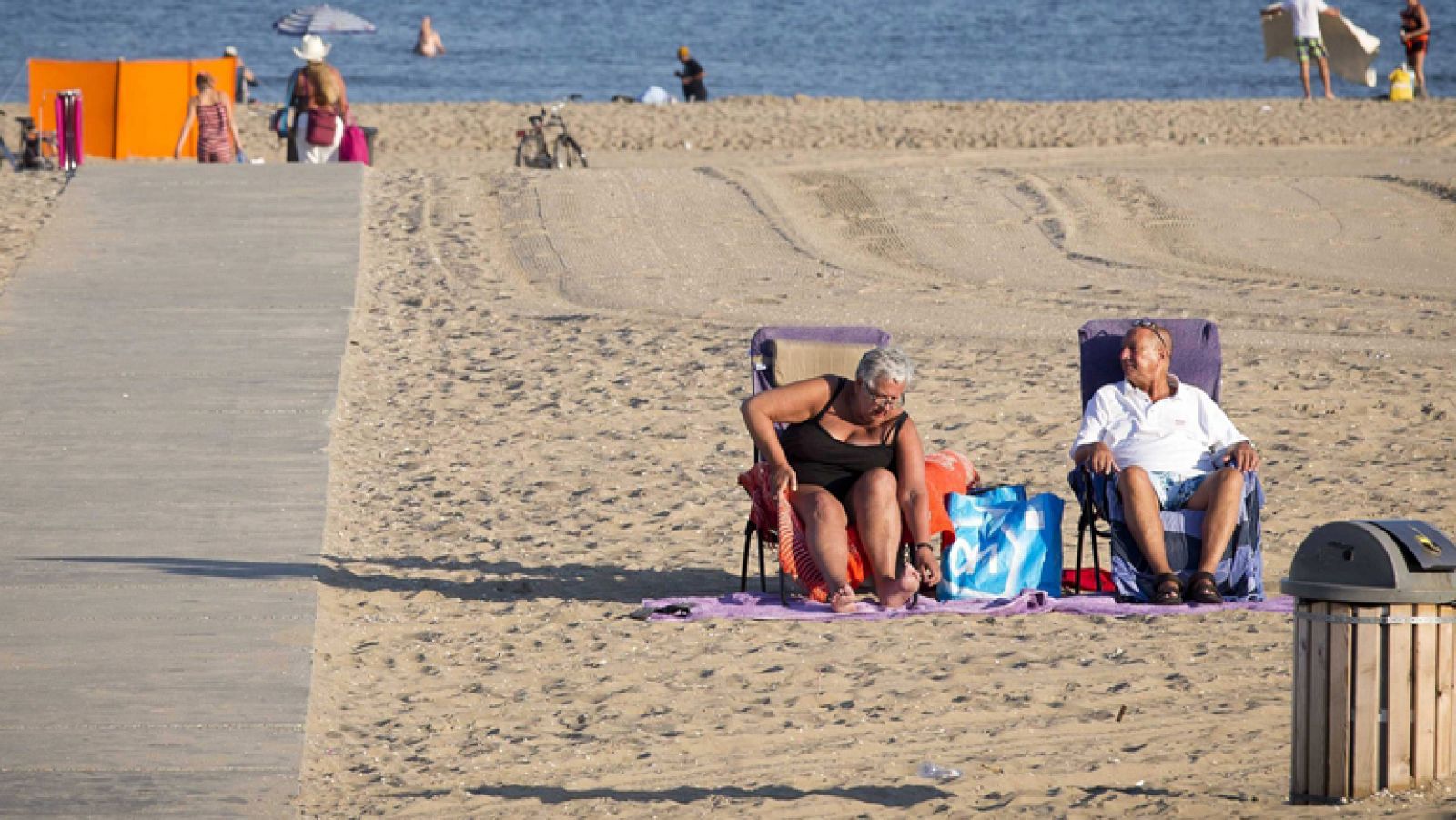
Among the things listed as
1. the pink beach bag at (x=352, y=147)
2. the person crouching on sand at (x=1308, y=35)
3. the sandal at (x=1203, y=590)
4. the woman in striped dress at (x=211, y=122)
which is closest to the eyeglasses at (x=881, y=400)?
the sandal at (x=1203, y=590)

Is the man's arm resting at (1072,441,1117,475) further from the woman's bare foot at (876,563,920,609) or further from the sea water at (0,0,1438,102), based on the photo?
the sea water at (0,0,1438,102)

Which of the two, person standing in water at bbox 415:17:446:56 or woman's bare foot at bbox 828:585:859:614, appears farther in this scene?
person standing in water at bbox 415:17:446:56

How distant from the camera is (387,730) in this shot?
5.76 meters

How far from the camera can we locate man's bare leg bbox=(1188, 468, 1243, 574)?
6.75 meters

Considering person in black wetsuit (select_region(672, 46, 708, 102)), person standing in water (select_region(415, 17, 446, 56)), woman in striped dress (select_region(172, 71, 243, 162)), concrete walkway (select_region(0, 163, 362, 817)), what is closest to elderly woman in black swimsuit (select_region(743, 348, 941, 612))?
concrete walkway (select_region(0, 163, 362, 817))

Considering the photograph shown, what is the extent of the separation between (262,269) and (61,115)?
17.5 feet

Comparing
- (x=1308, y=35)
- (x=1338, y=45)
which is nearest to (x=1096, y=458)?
(x=1308, y=35)

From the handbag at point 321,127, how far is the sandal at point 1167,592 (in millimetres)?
11242

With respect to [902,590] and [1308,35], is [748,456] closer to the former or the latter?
[902,590]

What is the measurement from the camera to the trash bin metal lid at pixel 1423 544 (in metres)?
4.60

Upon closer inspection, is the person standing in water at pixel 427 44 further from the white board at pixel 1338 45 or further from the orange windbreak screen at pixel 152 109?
the orange windbreak screen at pixel 152 109

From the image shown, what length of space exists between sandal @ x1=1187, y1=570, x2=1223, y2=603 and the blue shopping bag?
0.47 metres

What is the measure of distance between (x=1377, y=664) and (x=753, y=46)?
5232 centimetres

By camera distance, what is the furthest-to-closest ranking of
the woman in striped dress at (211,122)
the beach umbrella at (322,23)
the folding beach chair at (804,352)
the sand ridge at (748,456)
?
1. the beach umbrella at (322,23)
2. the woman in striped dress at (211,122)
3. the folding beach chair at (804,352)
4. the sand ridge at (748,456)
